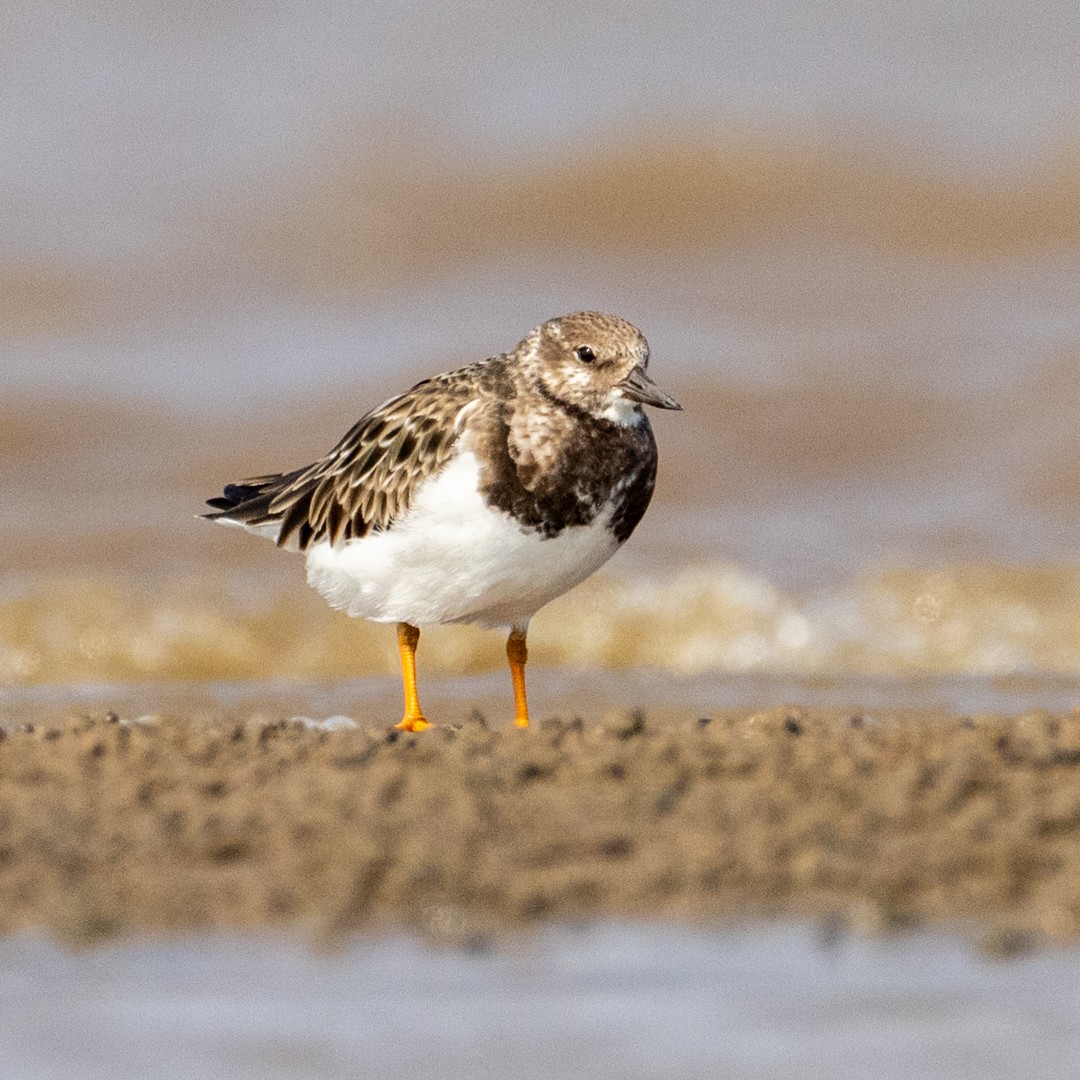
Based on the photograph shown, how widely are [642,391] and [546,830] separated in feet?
7.64

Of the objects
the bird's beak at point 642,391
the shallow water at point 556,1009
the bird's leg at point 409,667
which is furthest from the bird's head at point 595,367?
the shallow water at point 556,1009

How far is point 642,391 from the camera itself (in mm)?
6410

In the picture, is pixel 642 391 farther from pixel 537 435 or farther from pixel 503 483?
pixel 503 483

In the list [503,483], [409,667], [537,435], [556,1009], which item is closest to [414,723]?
[409,667]

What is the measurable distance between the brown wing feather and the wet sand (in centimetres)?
123

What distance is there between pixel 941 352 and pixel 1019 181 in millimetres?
3534

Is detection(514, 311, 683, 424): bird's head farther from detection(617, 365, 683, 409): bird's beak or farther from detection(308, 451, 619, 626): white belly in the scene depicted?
detection(308, 451, 619, 626): white belly

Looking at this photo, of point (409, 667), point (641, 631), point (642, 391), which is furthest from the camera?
point (641, 631)

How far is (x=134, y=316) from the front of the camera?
639 inches

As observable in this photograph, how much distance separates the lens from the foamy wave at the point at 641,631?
10781 millimetres

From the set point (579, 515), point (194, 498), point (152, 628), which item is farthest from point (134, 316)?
point (579, 515)

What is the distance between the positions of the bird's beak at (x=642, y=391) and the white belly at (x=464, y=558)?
0.38 meters

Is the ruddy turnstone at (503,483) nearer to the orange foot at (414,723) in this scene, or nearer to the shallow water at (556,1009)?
the orange foot at (414,723)

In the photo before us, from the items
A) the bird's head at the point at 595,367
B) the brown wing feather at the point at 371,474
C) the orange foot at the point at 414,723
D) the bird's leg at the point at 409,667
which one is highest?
the bird's head at the point at 595,367
